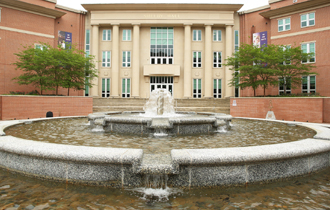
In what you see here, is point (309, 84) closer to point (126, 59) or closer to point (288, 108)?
point (288, 108)

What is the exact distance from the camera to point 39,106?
16.7 m

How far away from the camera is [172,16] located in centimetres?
3259

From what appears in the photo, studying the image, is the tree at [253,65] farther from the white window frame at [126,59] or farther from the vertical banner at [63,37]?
the vertical banner at [63,37]

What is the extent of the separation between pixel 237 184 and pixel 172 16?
33.5 meters

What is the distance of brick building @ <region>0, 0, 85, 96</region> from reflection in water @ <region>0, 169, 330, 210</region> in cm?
2872

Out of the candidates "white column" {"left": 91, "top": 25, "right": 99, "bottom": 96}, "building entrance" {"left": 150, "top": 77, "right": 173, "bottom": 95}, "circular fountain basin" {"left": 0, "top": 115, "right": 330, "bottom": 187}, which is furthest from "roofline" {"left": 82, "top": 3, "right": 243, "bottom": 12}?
"circular fountain basin" {"left": 0, "top": 115, "right": 330, "bottom": 187}

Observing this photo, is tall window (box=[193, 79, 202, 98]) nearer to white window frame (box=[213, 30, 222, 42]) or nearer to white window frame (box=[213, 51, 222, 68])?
white window frame (box=[213, 51, 222, 68])

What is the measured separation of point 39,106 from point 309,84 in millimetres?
32129

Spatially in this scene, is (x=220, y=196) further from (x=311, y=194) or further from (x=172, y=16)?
(x=172, y=16)

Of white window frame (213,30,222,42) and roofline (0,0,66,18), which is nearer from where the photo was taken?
roofline (0,0,66,18)

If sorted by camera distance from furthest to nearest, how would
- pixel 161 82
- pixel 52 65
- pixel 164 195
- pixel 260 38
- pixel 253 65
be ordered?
pixel 161 82 < pixel 260 38 < pixel 52 65 < pixel 253 65 < pixel 164 195

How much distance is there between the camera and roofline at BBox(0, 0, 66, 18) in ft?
87.6

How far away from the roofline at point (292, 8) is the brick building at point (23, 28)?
28.7m

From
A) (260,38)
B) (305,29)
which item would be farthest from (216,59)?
(305,29)
